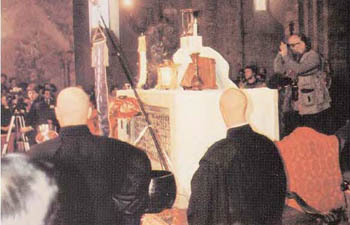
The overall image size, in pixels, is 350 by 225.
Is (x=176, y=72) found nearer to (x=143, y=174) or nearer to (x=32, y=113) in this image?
(x=32, y=113)

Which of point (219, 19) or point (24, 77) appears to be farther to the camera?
point (24, 77)

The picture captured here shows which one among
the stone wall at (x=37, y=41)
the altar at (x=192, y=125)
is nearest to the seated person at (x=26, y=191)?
the altar at (x=192, y=125)

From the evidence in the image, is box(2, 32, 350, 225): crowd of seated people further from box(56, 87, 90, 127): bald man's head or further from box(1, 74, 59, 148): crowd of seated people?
box(1, 74, 59, 148): crowd of seated people

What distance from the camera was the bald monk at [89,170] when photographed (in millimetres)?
2158

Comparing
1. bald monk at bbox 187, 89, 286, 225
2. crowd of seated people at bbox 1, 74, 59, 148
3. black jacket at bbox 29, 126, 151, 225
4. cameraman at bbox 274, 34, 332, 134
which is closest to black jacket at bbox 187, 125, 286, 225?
bald monk at bbox 187, 89, 286, 225

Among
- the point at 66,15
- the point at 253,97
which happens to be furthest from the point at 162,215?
the point at 66,15

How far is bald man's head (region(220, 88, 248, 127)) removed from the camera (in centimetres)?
229

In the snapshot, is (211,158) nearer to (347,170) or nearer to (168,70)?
(347,170)

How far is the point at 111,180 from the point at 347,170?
2208 mm

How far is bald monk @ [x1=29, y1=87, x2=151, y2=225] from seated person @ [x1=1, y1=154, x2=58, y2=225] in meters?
0.04

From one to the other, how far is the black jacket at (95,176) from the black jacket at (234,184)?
26 centimetres

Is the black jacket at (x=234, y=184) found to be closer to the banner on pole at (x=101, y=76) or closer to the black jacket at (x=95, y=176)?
the black jacket at (x=95, y=176)

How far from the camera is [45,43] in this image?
11469mm

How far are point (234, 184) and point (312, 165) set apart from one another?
1.67 m
